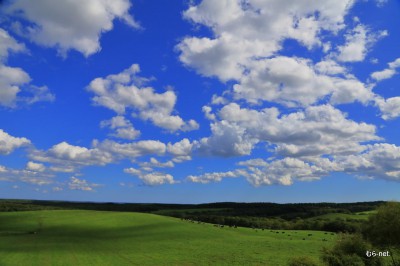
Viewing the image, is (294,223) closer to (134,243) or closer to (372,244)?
(134,243)

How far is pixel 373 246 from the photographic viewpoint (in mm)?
60750

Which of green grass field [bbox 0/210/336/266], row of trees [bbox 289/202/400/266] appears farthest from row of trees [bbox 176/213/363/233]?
row of trees [bbox 289/202/400/266]

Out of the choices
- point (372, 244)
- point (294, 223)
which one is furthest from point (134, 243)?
point (294, 223)

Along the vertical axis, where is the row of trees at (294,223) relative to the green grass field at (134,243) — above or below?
above

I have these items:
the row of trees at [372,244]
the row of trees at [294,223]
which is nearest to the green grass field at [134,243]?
the row of trees at [372,244]

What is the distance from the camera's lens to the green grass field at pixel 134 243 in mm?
79562

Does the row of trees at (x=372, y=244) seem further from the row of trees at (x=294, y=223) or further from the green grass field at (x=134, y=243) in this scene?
the row of trees at (x=294, y=223)

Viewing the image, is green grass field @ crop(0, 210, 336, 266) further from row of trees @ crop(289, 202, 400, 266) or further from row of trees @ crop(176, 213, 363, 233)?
row of trees @ crop(176, 213, 363, 233)

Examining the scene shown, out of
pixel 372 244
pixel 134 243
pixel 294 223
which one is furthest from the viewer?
pixel 294 223

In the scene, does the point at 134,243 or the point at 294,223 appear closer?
the point at 134,243

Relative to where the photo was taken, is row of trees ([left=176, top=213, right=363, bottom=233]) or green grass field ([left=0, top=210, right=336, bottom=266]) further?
row of trees ([left=176, top=213, right=363, bottom=233])

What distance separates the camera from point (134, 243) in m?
106

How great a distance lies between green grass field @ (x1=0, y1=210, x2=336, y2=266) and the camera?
7956 cm

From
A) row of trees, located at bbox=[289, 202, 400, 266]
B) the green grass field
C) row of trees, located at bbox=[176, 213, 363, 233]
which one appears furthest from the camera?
row of trees, located at bbox=[176, 213, 363, 233]
